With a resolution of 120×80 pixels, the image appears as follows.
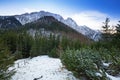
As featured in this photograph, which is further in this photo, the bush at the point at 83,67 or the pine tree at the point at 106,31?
the pine tree at the point at 106,31

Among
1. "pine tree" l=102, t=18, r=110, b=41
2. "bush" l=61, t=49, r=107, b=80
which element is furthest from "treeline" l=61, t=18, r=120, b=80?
"pine tree" l=102, t=18, r=110, b=41

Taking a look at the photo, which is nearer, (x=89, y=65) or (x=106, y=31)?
(x=89, y=65)

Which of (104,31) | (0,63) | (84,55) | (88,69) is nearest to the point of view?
(0,63)

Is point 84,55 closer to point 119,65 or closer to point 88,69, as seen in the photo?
point 88,69

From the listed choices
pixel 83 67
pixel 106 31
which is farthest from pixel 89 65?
pixel 106 31

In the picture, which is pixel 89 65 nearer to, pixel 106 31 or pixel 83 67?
pixel 83 67

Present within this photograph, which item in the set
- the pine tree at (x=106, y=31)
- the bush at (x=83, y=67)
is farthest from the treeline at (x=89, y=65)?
the pine tree at (x=106, y=31)

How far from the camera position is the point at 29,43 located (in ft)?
172

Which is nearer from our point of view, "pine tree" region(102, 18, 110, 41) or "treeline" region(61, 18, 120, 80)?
"treeline" region(61, 18, 120, 80)

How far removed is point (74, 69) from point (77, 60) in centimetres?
88

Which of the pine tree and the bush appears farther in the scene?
the pine tree

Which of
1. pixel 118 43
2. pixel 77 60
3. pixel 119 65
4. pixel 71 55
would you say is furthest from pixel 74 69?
pixel 118 43

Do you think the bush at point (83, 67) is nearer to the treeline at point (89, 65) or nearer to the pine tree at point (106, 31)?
the treeline at point (89, 65)

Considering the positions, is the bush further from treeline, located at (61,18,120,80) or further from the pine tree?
the pine tree
